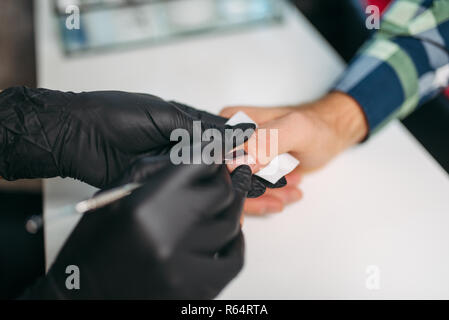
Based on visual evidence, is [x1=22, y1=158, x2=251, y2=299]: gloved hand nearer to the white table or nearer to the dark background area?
the white table

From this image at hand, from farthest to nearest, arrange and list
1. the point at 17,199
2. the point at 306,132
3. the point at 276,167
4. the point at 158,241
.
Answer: the point at 17,199 < the point at 306,132 < the point at 276,167 < the point at 158,241

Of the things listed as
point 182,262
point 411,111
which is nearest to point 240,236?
point 182,262

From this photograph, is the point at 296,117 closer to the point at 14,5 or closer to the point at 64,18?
the point at 64,18

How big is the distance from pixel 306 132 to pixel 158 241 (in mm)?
343

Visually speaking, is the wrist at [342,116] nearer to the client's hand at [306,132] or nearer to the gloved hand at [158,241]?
the client's hand at [306,132]

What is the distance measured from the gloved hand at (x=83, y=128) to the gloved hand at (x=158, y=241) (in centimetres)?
11

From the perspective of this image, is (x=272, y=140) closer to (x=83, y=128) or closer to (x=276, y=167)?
(x=276, y=167)

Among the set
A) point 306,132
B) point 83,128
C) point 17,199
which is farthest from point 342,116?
point 17,199

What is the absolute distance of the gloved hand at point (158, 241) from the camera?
0.42 meters

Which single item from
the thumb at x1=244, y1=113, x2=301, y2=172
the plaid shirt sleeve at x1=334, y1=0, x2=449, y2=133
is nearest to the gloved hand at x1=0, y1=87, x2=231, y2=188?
the thumb at x1=244, y1=113, x2=301, y2=172

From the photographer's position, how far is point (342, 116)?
0.77 m

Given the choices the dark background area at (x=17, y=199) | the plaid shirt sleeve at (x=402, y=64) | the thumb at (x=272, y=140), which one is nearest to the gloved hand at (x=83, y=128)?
the thumb at (x=272, y=140)

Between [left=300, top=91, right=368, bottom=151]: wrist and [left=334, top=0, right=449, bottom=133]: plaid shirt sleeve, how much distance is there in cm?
1

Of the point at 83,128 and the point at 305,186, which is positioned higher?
the point at 83,128
